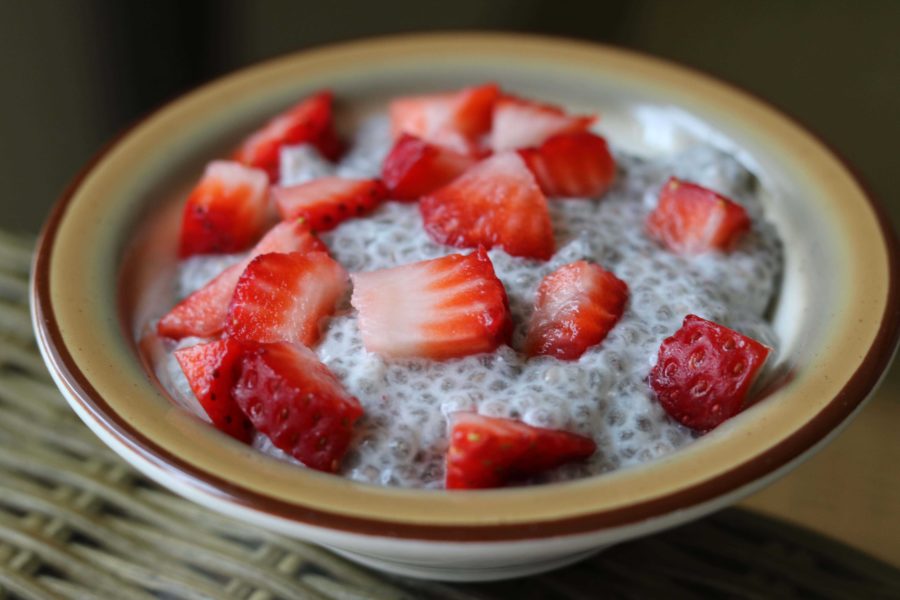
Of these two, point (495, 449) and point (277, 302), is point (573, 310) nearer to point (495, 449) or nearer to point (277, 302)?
point (495, 449)

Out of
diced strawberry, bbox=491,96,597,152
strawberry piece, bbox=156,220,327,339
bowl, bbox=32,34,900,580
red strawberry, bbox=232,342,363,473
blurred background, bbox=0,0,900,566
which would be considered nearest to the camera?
bowl, bbox=32,34,900,580

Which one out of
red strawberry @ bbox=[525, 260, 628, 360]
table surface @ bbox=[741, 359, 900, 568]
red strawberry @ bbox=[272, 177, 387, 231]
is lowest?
table surface @ bbox=[741, 359, 900, 568]

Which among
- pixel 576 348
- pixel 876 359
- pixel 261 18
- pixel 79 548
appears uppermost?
pixel 876 359

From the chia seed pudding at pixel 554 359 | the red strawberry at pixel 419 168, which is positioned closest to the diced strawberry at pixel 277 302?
the chia seed pudding at pixel 554 359

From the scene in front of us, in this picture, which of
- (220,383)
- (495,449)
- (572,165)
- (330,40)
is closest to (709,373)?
(495,449)

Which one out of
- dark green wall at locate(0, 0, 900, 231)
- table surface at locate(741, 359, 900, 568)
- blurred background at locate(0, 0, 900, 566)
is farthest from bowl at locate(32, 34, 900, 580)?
dark green wall at locate(0, 0, 900, 231)

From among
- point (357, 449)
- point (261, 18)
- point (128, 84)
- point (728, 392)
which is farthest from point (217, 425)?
point (261, 18)

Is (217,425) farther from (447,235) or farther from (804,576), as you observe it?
(804,576)

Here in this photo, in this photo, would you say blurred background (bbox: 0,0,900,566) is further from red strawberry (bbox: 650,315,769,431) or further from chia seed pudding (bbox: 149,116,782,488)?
red strawberry (bbox: 650,315,769,431)
